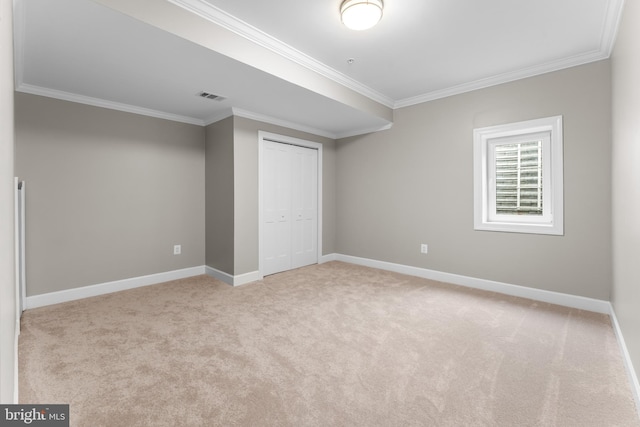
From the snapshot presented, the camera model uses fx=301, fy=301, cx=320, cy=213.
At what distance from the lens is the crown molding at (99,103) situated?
307 centimetres

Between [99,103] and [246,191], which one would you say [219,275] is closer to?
[246,191]

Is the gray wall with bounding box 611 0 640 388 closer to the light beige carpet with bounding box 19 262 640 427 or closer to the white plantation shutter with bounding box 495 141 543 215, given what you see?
the light beige carpet with bounding box 19 262 640 427

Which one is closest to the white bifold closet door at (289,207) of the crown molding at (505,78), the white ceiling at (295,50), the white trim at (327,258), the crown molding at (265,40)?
the white trim at (327,258)

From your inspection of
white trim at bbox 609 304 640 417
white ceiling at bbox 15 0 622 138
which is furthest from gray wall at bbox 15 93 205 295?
white trim at bbox 609 304 640 417

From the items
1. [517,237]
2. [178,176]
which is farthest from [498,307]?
[178,176]

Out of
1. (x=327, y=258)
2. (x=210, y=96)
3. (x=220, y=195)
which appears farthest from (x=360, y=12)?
(x=327, y=258)

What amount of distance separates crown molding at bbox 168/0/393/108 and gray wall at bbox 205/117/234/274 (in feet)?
4.41

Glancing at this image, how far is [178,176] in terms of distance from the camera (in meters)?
4.15

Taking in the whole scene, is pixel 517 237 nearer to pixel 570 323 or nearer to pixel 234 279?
pixel 570 323

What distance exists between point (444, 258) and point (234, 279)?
Result: 2.75m

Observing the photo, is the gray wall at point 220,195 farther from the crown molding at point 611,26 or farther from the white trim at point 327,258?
the crown molding at point 611,26

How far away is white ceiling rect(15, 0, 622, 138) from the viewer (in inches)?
A: 86.2

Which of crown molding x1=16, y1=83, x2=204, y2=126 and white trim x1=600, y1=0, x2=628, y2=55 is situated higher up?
white trim x1=600, y1=0, x2=628, y2=55

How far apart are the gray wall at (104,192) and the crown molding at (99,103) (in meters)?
0.05
